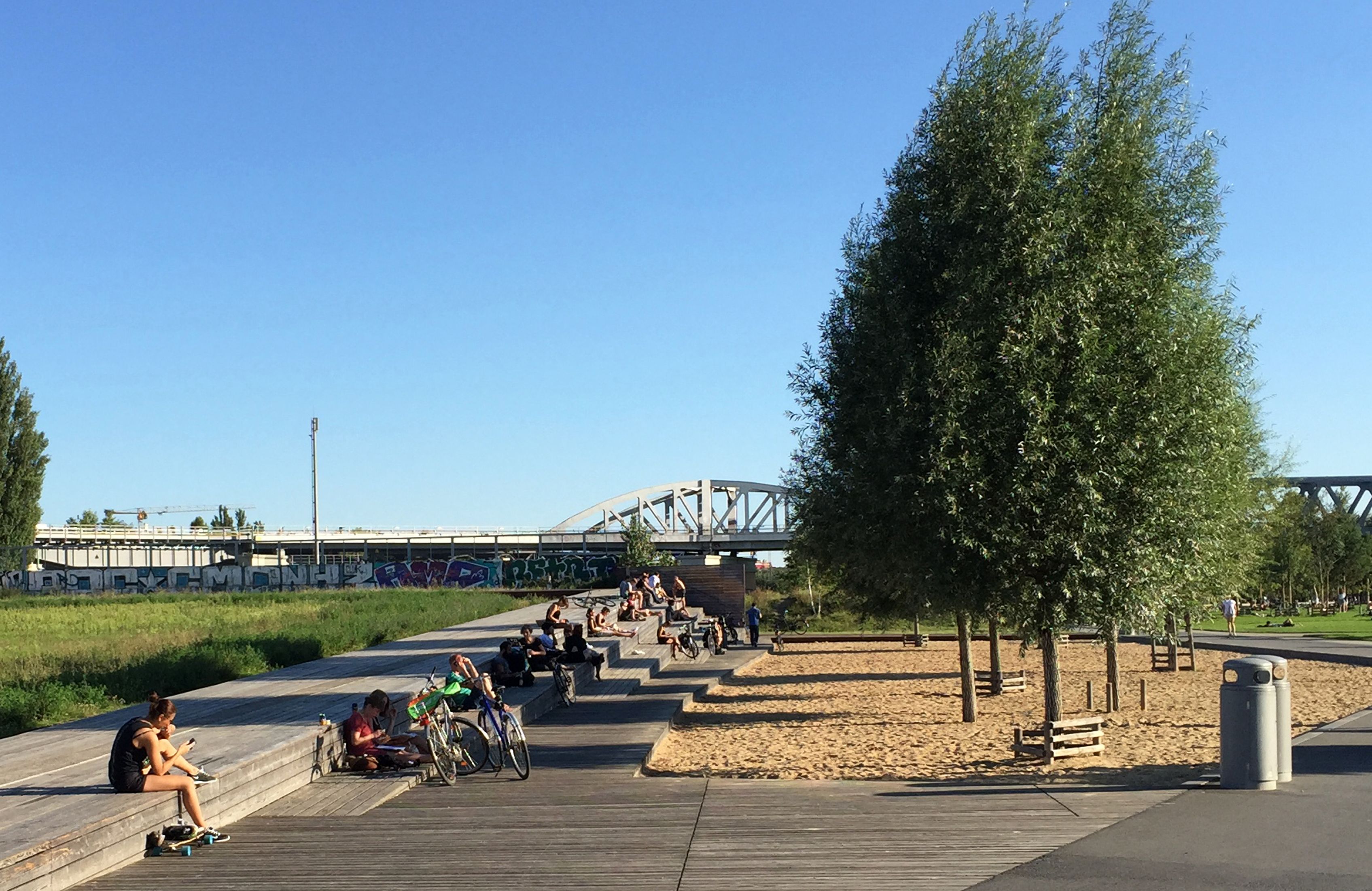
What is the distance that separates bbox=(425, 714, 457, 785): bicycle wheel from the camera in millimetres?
13031

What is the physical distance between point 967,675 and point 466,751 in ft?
36.2

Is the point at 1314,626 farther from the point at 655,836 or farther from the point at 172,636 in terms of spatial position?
the point at 655,836

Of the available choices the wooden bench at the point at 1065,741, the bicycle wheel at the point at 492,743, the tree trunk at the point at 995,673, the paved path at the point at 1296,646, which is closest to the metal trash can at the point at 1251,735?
the wooden bench at the point at 1065,741

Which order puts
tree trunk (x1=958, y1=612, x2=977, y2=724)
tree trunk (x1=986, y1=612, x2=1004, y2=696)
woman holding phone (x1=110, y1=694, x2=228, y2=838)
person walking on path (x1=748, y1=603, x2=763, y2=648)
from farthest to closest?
1. person walking on path (x1=748, y1=603, x2=763, y2=648)
2. tree trunk (x1=986, y1=612, x2=1004, y2=696)
3. tree trunk (x1=958, y1=612, x2=977, y2=724)
4. woman holding phone (x1=110, y1=694, x2=228, y2=838)

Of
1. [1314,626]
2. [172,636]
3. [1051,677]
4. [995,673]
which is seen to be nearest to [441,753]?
[1051,677]

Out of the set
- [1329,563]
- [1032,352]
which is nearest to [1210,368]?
[1032,352]

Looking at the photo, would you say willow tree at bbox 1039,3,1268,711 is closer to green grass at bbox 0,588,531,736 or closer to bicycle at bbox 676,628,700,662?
green grass at bbox 0,588,531,736

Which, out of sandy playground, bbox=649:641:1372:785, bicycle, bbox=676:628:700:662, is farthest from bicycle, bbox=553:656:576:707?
bicycle, bbox=676:628:700:662

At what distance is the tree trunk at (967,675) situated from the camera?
856 inches

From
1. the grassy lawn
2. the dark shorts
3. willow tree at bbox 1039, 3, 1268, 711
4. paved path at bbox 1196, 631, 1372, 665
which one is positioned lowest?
the grassy lawn

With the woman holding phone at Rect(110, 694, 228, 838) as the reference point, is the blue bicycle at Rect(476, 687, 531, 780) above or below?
below

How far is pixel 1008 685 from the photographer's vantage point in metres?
26.9

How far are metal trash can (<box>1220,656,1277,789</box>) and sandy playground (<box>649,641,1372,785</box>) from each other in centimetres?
83

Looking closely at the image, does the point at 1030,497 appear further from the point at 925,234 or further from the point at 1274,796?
the point at 1274,796
